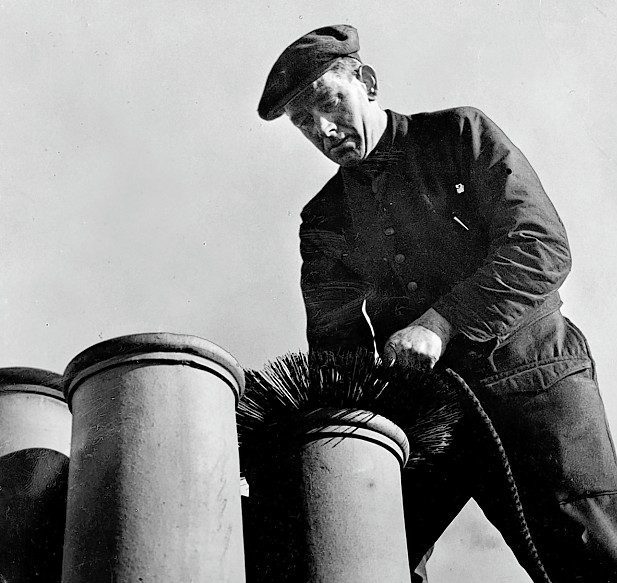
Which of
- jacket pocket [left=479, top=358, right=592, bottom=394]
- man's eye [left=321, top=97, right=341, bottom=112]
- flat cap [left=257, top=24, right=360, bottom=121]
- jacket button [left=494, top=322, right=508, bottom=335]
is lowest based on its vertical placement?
jacket pocket [left=479, top=358, right=592, bottom=394]

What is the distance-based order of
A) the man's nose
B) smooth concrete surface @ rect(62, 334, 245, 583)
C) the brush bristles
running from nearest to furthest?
1. smooth concrete surface @ rect(62, 334, 245, 583)
2. the brush bristles
3. the man's nose

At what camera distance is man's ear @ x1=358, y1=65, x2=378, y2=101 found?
5352 mm

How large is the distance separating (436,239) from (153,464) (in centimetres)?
210

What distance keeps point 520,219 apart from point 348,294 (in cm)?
92

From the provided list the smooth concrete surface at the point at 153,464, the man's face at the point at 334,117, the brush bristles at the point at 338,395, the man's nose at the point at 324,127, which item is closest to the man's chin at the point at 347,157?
the man's face at the point at 334,117

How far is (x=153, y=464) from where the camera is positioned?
3439mm

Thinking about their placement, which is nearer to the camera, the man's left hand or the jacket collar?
the man's left hand

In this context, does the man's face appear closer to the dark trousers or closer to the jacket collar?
the jacket collar

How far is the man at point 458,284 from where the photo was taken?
4.46 metres

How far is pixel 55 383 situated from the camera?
4648 millimetres

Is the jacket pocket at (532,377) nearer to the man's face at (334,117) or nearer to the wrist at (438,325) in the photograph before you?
the wrist at (438,325)

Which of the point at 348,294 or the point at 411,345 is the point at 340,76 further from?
the point at 411,345

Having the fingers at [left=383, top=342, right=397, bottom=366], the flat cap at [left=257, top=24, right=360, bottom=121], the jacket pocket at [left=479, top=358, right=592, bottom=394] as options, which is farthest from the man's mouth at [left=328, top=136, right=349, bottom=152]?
the jacket pocket at [left=479, top=358, right=592, bottom=394]

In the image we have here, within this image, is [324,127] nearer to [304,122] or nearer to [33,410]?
[304,122]
